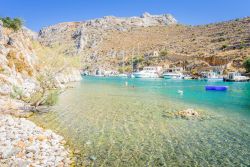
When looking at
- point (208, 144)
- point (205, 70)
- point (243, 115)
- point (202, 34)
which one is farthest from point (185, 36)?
point (208, 144)

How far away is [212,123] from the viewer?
23.0 metres

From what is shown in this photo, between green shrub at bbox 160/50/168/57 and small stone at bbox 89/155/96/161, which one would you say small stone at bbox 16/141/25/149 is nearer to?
small stone at bbox 89/155/96/161

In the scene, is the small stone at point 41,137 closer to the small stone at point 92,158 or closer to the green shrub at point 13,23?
the small stone at point 92,158

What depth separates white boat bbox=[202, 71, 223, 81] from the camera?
10969cm

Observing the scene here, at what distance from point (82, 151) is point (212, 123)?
12483 millimetres

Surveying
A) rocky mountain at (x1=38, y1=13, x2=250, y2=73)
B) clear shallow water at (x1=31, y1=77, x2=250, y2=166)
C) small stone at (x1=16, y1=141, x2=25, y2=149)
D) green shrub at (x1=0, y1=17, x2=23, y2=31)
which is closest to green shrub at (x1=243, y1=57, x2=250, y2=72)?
rocky mountain at (x1=38, y1=13, x2=250, y2=73)

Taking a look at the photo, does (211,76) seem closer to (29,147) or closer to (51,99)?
(51,99)

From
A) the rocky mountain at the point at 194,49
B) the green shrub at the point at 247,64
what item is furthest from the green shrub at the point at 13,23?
the green shrub at the point at 247,64

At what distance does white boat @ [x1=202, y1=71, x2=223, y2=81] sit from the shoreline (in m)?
100.0

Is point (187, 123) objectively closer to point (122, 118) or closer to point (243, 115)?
point (122, 118)

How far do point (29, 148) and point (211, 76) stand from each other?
108 metres

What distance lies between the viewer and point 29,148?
13359 mm

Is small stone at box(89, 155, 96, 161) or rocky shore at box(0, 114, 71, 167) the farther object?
small stone at box(89, 155, 96, 161)

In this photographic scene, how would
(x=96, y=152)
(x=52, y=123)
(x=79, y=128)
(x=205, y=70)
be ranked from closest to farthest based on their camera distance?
(x=96, y=152), (x=79, y=128), (x=52, y=123), (x=205, y=70)
